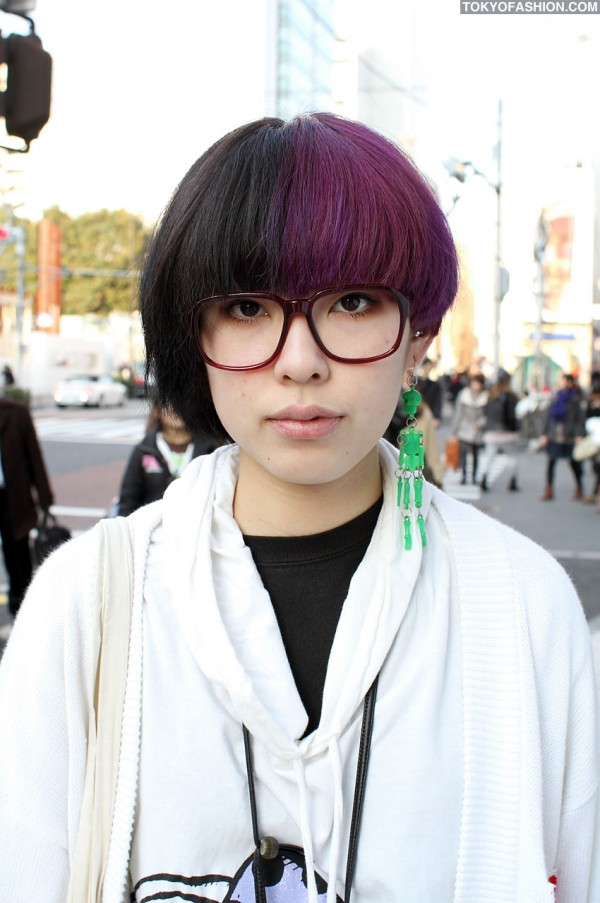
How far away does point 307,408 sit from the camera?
1203 mm

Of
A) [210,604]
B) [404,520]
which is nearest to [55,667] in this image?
[210,604]

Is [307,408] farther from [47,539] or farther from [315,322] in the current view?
[47,539]

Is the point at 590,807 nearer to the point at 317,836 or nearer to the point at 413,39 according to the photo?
the point at 317,836

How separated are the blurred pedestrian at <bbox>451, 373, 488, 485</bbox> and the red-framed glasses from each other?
11.4m

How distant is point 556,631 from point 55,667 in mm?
757

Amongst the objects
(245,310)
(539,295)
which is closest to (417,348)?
(245,310)

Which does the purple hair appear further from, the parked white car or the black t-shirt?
the parked white car

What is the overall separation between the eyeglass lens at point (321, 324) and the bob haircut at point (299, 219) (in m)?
0.03

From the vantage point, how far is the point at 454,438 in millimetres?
12891

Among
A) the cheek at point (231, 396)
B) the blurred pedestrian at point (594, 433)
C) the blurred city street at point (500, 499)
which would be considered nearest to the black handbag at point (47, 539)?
the blurred city street at point (500, 499)

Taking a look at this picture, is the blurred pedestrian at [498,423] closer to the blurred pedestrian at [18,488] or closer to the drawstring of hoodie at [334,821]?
the blurred pedestrian at [18,488]

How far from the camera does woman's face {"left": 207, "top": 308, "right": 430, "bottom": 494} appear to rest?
1.20 meters

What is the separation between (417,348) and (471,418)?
11.7m

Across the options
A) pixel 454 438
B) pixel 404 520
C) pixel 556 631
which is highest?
pixel 404 520
